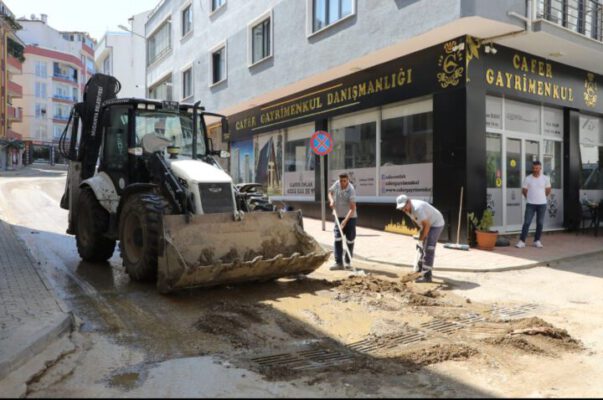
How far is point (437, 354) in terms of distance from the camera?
180 inches

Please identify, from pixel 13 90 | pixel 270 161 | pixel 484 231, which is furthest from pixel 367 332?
pixel 13 90

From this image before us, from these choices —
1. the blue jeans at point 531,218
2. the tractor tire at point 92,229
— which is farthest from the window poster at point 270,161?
the tractor tire at point 92,229

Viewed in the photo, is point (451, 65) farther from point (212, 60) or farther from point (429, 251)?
point (212, 60)

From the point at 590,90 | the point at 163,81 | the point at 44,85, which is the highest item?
the point at 44,85

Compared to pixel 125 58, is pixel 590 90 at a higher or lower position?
lower

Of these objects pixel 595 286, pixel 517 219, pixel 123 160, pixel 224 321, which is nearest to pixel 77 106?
pixel 123 160

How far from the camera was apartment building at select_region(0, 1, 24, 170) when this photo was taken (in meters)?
49.5

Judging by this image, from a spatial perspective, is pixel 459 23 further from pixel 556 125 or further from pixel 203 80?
pixel 203 80

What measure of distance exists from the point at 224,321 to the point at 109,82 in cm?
608

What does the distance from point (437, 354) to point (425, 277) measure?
3.46 m

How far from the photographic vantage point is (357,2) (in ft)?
43.0

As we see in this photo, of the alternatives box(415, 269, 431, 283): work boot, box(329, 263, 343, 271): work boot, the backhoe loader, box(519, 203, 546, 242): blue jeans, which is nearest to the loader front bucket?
the backhoe loader

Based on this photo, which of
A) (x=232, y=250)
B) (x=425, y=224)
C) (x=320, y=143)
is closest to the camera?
(x=232, y=250)

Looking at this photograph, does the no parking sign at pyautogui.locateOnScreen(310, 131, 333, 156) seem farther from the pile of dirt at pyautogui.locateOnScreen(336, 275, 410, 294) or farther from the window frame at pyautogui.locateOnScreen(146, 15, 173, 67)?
the window frame at pyautogui.locateOnScreen(146, 15, 173, 67)
